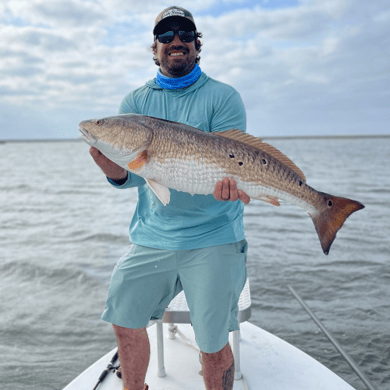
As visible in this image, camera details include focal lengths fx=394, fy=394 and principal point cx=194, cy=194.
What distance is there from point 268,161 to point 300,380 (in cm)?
204

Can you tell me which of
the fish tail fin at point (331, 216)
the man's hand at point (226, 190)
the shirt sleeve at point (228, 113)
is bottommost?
the fish tail fin at point (331, 216)

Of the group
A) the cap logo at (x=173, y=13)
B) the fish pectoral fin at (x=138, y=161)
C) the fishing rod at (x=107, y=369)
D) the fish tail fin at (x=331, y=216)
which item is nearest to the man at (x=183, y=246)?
the cap logo at (x=173, y=13)

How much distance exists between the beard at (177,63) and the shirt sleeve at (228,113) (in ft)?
1.30

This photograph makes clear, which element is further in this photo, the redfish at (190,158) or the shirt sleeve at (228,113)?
the shirt sleeve at (228,113)

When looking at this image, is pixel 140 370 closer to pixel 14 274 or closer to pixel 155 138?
pixel 155 138

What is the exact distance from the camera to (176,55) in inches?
126

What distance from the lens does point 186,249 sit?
303 centimetres

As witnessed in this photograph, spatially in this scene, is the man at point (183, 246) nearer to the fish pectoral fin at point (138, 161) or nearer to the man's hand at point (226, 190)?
the man's hand at point (226, 190)

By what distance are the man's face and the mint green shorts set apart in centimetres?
146

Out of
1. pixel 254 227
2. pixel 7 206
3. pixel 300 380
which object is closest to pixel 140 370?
pixel 300 380

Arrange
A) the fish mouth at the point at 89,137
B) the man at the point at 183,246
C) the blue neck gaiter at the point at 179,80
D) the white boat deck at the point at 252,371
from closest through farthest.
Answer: the fish mouth at the point at 89,137 → the man at the point at 183,246 → the blue neck gaiter at the point at 179,80 → the white boat deck at the point at 252,371

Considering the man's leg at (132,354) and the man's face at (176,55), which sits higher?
the man's face at (176,55)

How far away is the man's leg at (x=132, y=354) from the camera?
3.09 meters

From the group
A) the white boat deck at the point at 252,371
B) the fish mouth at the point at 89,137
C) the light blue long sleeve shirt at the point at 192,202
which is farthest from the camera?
the white boat deck at the point at 252,371
